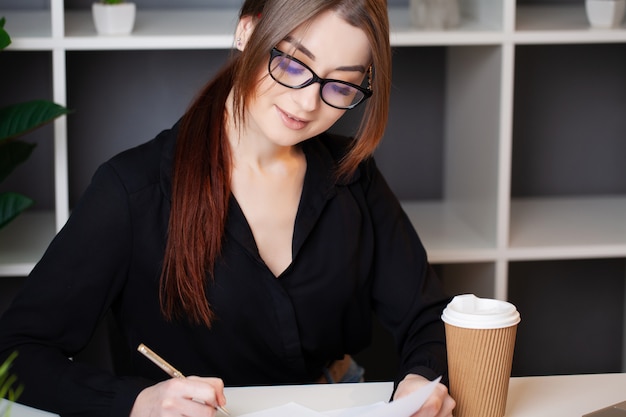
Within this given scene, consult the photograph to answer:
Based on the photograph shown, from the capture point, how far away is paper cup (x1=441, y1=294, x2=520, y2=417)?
51.5 inches

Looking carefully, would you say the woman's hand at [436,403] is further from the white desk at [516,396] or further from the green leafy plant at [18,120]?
the green leafy plant at [18,120]

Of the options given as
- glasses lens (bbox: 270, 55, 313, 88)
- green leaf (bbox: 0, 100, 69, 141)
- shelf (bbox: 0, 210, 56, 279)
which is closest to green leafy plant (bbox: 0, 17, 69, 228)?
green leaf (bbox: 0, 100, 69, 141)

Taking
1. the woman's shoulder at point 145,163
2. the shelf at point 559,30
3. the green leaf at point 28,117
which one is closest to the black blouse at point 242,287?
the woman's shoulder at point 145,163

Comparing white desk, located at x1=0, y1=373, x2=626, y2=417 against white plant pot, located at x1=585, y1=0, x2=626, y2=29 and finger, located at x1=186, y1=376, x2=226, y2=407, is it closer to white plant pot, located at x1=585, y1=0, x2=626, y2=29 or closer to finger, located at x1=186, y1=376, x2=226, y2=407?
finger, located at x1=186, y1=376, x2=226, y2=407

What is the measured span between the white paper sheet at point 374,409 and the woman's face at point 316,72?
1.49 ft

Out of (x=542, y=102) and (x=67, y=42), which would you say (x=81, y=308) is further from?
(x=542, y=102)

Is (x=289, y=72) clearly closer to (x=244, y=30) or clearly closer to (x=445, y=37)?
(x=244, y=30)

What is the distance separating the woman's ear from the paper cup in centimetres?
58

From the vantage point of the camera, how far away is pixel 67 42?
204 centimetres

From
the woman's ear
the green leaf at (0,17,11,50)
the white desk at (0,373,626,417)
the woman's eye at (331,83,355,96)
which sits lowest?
the white desk at (0,373,626,417)

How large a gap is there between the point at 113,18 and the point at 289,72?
0.74 m

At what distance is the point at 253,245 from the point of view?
1.69 metres

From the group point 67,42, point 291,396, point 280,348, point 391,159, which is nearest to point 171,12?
point 67,42

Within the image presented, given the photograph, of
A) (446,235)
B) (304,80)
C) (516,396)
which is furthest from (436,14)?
(516,396)
